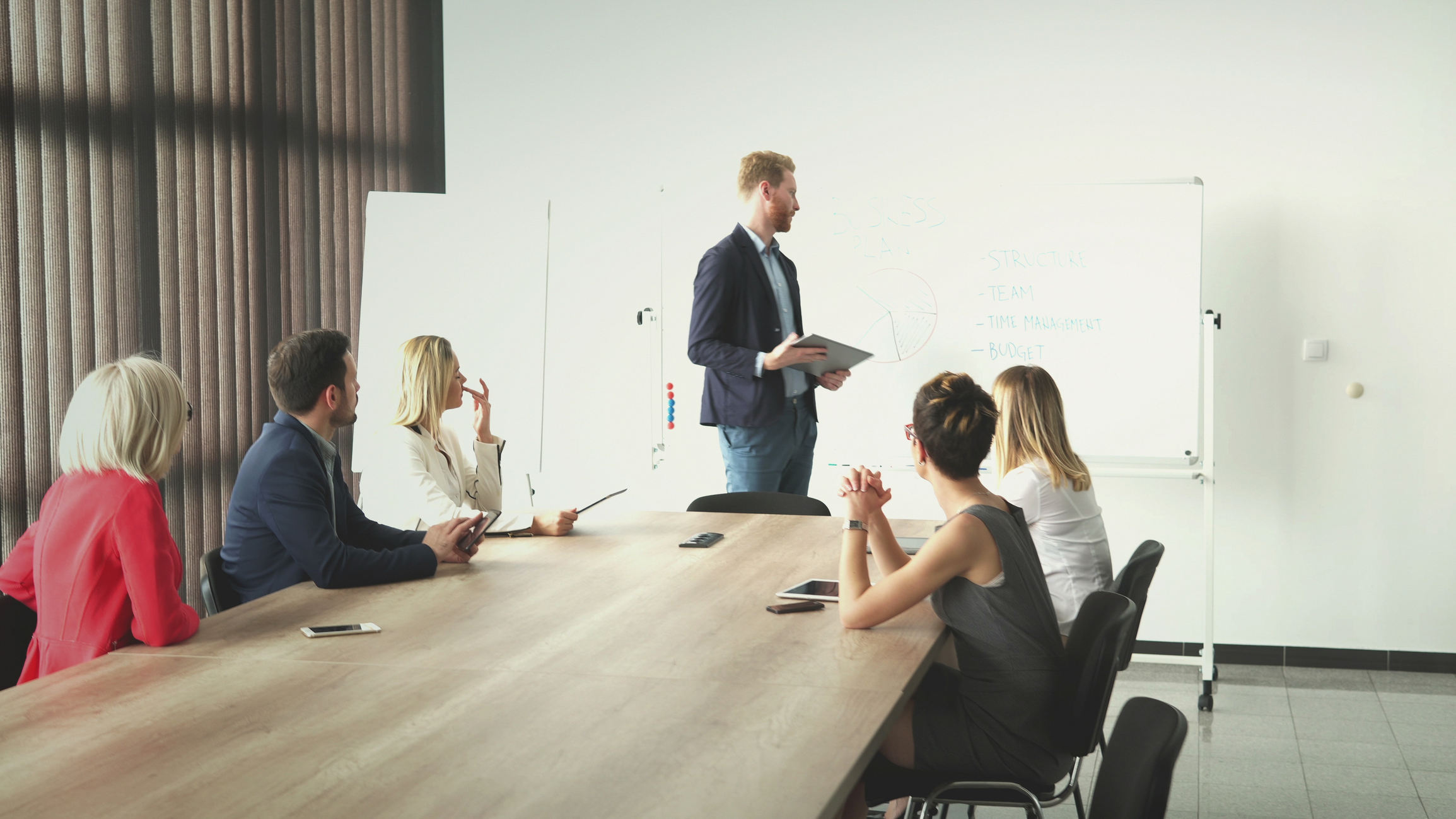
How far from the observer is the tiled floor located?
3.08 metres

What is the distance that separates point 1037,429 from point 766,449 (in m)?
1.29

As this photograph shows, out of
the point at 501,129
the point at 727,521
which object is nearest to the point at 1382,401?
the point at 727,521

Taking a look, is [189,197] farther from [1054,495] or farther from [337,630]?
[1054,495]

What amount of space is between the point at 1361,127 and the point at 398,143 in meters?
4.00

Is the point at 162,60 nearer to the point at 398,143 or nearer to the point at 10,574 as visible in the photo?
the point at 398,143

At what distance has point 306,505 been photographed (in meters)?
2.31

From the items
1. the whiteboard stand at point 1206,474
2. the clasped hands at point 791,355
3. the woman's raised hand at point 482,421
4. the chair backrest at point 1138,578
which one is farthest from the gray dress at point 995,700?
the whiteboard stand at point 1206,474

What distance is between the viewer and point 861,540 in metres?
2.04

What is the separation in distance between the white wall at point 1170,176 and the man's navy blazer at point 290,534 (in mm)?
2235

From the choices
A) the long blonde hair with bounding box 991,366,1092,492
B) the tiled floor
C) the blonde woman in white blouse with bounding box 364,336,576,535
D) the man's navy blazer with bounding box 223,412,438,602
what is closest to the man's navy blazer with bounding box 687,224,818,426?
the blonde woman in white blouse with bounding box 364,336,576,535

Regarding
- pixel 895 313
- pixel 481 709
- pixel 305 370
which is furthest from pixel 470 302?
pixel 481 709

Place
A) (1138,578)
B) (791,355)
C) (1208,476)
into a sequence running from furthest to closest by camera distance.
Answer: (1208,476) < (791,355) < (1138,578)

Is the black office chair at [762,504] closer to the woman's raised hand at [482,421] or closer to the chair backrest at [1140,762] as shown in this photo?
the woman's raised hand at [482,421]

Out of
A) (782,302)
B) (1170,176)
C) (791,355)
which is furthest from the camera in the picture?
(1170,176)
